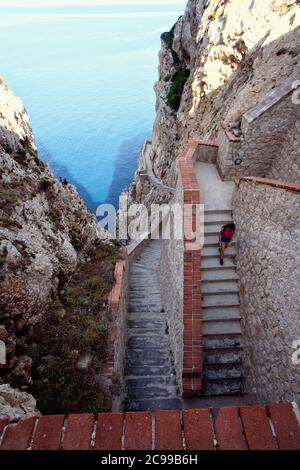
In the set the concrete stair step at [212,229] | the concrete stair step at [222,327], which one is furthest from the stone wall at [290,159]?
the concrete stair step at [222,327]

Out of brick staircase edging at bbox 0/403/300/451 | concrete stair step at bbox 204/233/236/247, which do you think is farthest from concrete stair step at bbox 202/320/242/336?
brick staircase edging at bbox 0/403/300/451

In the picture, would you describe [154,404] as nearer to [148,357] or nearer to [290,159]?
[148,357]

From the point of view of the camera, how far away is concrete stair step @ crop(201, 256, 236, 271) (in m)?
7.79

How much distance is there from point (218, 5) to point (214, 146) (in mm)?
14903

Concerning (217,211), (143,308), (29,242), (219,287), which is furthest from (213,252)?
(29,242)

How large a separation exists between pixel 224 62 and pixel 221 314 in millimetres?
16988

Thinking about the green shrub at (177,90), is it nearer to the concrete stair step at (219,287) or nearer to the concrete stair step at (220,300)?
the concrete stair step at (219,287)

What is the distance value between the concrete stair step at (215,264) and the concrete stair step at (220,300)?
680mm

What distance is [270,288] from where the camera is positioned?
590 cm

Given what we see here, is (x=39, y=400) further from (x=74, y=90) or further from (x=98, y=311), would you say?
(x=74, y=90)

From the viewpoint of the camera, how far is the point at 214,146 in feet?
34.8

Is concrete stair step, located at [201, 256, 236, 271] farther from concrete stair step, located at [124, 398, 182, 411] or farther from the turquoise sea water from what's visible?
the turquoise sea water

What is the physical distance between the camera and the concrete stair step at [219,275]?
25.1ft

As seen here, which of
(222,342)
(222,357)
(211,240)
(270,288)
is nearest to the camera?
(270,288)
